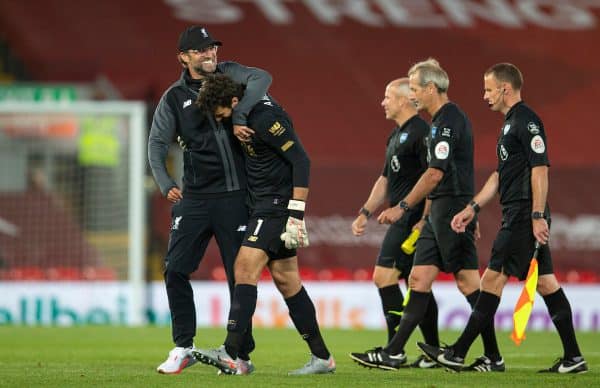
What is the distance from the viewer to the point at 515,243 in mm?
7305

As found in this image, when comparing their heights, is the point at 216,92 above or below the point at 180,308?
above

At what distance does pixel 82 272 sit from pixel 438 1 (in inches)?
277

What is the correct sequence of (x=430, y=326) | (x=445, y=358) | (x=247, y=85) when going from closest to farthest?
(x=247, y=85), (x=445, y=358), (x=430, y=326)

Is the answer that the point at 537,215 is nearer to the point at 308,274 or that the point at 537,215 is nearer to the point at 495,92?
the point at 495,92

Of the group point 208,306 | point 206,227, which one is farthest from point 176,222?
point 208,306

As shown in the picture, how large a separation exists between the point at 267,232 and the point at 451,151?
1269mm

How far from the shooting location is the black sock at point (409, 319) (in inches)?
288

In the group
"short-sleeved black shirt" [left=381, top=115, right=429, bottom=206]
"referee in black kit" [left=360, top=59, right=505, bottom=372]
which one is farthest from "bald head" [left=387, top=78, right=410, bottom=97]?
"referee in black kit" [left=360, top=59, right=505, bottom=372]

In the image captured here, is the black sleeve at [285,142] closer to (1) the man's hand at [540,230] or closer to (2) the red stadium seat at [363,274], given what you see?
(1) the man's hand at [540,230]

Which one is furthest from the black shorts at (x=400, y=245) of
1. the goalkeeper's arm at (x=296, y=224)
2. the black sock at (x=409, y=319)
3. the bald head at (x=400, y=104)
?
the goalkeeper's arm at (x=296, y=224)

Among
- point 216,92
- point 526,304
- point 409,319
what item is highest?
point 216,92

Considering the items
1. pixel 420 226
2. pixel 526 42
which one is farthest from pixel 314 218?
pixel 420 226

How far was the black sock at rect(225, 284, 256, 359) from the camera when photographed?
22.5ft

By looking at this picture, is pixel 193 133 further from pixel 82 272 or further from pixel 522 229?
pixel 82 272
